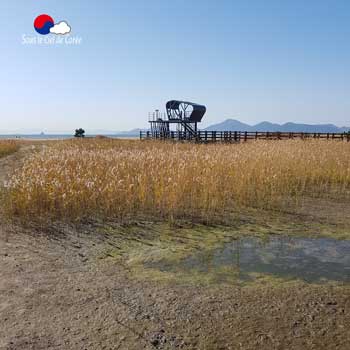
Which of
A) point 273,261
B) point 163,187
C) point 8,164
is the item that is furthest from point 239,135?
point 273,261

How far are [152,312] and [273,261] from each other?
82.6 inches

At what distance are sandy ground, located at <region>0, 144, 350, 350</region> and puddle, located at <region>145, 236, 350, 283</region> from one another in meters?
0.39

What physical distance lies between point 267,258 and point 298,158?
8657 mm

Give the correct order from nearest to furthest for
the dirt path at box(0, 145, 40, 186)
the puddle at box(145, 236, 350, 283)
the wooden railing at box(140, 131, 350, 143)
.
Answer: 1. the puddle at box(145, 236, 350, 283)
2. the dirt path at box(0, 145, 40, 186)
3. the wooden railing at box(140, 131, 350, 143)

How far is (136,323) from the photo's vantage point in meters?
3.42

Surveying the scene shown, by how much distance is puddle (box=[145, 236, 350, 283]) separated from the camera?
15.0 ft

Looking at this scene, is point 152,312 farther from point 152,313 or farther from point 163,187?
point 163,187

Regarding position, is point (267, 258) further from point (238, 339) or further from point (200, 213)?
point (200, 213)

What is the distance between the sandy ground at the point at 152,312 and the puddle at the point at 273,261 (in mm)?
390

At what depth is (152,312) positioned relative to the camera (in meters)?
3.62

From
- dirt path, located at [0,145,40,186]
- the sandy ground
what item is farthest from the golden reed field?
the sandy ground

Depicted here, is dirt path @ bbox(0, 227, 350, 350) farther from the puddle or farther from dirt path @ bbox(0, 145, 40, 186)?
dirt path @ bbox(0, 145, 40, 186)

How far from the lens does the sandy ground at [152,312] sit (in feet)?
10.2

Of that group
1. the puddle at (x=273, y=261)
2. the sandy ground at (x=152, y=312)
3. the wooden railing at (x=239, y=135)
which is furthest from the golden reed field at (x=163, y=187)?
the wooden railing at (x=239, y=135)
